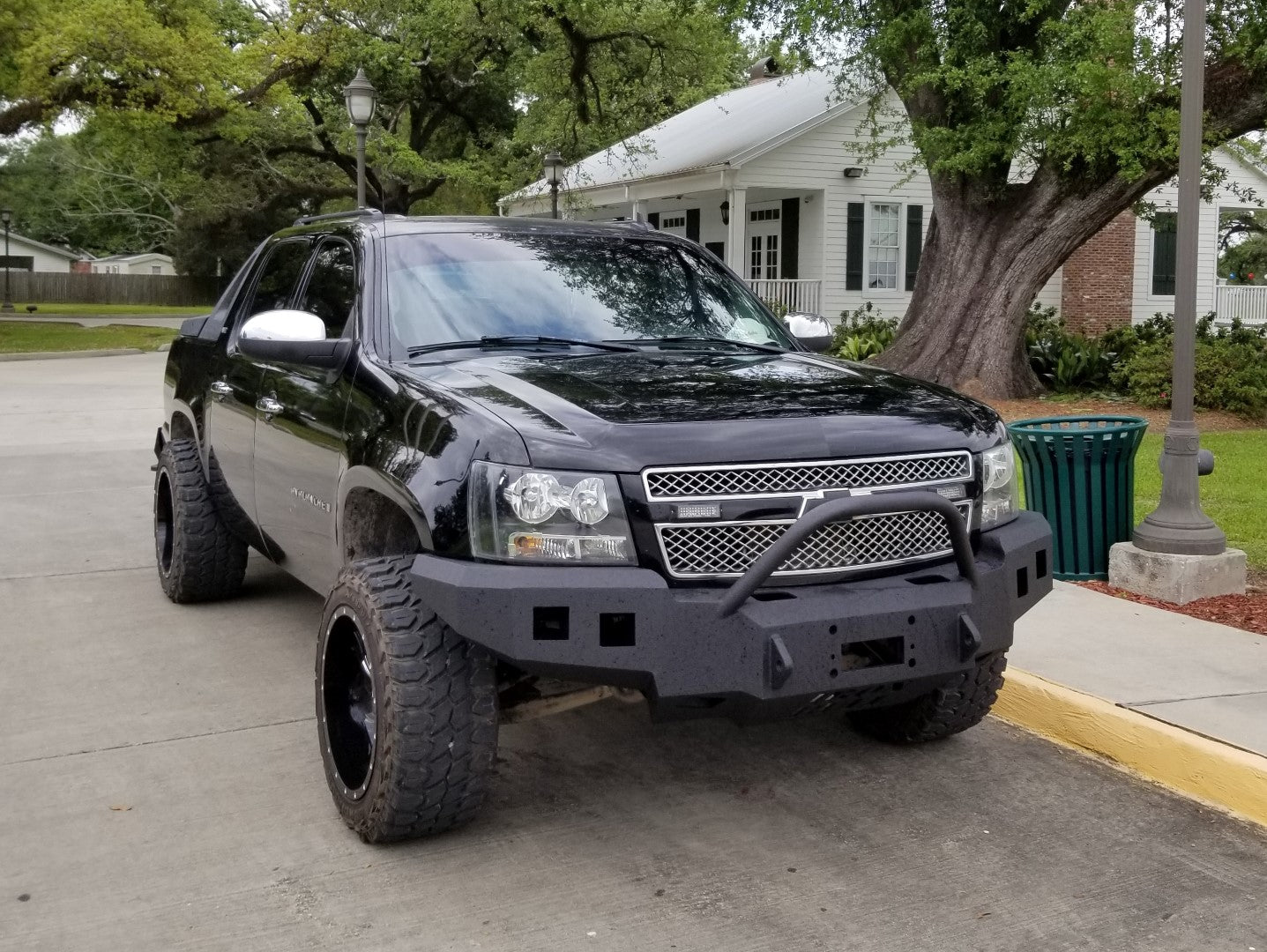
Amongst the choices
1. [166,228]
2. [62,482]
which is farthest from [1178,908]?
[166,228]

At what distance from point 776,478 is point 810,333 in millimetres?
1864

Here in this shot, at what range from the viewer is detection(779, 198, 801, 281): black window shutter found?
26.4m

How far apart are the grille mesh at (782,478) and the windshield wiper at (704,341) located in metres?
1.27

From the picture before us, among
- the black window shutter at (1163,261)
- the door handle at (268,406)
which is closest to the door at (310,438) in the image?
the door handle at (268,406)

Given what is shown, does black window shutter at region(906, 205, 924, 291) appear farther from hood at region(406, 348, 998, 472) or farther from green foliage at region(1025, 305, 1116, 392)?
hood at region(406, 348, 998, 472)

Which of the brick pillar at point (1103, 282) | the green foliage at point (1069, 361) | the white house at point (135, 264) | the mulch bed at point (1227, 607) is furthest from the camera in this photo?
the white house at point (135, 264)

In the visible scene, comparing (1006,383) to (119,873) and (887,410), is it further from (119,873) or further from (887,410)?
(119,873)

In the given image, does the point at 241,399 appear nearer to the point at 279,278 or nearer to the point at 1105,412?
the point at 279,278

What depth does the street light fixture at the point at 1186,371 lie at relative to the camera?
6.63 meters

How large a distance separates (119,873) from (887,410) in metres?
2.52

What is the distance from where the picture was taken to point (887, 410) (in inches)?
157

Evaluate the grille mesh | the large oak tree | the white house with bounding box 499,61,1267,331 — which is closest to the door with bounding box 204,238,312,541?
the grille mesh

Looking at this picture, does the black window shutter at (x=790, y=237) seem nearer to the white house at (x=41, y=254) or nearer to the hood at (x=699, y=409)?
the hood at (x=699, y=409)

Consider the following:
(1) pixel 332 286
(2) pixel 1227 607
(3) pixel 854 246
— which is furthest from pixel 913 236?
(1) pixel 332 286
